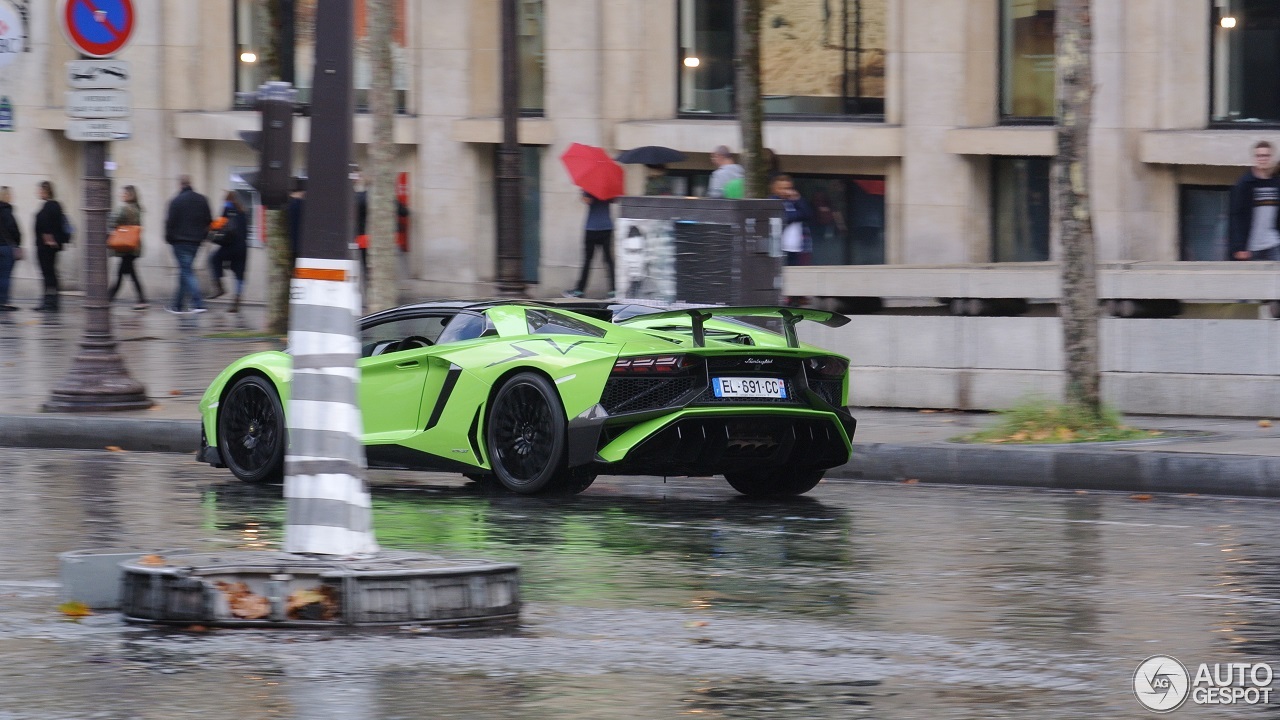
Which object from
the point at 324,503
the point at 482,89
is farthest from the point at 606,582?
the point at 482,89

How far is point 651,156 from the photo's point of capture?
27734 mm

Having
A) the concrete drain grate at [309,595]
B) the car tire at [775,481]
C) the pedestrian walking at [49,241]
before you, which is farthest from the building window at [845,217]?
the concrete drain grate at [309,595]

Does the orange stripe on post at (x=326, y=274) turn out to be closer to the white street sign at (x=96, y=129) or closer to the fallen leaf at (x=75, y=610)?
the fallen leaf at (x=75, y=610)

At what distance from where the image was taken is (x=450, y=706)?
643cm

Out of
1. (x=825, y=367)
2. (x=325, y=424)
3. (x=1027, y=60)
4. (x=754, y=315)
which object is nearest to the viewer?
(x=325, y=424)

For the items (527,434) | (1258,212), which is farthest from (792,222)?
(527,434)

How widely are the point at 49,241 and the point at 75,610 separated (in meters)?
22.9

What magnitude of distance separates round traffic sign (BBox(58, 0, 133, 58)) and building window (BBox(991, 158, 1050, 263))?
1408cm

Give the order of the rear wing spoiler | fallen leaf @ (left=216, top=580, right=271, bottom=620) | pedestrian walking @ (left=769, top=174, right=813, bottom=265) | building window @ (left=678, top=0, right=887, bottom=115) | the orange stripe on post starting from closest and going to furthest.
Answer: fallen leaf @ (left=216, top=580, right=271, bottom=620) → the orange stripe on post → the rear wing spoiler → pedestrian walking @ (left=769, top=174, right=813, bottom=265) → building window @ (left=678, top=0, right=887, bottom=115)

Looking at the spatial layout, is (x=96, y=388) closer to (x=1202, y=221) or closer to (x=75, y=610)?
(x=75, y=610)

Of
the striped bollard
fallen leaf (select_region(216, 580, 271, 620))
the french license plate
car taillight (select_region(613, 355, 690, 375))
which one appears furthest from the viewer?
the french license plate

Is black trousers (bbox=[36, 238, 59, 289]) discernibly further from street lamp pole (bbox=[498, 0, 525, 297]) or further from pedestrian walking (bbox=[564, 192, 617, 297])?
pedestrian walking (bbox=[564, 192, 617, 297])

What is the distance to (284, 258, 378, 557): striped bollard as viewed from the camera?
840cm

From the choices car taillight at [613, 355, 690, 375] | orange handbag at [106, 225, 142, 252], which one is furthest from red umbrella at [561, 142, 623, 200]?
car taillight at [613, 355, 690, 375]
